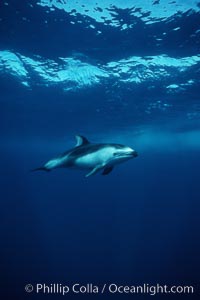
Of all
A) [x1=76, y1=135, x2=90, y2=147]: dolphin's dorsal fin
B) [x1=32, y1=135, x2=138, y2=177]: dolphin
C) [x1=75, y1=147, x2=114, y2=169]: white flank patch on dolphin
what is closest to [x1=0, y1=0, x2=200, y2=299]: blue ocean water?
[x1=76, y1=135, x2=90, y2=147]: dolphin's dorsal fin

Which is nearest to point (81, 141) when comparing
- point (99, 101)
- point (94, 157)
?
point (94, 157)

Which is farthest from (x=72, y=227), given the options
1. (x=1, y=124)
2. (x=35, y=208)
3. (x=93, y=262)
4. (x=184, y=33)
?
(x=184, y=33)

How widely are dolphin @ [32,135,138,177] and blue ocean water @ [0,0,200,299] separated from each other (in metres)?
7.62

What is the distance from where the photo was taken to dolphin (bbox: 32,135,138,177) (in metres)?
7.01

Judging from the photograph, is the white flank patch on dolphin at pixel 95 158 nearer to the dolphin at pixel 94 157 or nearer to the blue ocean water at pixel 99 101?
the dolphin at pixel 94 157

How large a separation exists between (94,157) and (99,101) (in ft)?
63.6

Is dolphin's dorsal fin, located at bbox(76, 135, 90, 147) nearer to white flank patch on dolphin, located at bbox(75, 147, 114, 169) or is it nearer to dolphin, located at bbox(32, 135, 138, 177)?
dolphin, located at bbox(32, 135, 138, 177)

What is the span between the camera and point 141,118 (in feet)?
110

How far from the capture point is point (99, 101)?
86.0 ft

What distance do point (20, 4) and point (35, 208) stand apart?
33.6 m

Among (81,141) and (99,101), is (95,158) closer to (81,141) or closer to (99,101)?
(81,141)

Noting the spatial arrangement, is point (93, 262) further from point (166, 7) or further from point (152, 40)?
point (166, 7)

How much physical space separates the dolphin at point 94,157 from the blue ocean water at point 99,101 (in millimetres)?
7619

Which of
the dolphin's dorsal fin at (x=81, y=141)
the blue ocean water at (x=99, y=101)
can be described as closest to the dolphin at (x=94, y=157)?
the dolphin's dorsal fin at (x=81, y=141)
